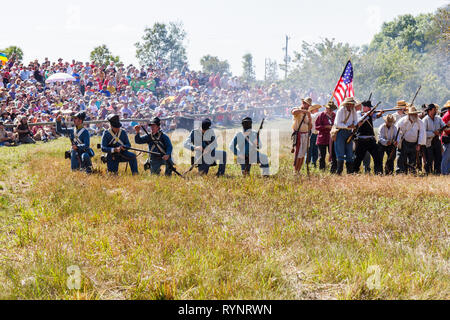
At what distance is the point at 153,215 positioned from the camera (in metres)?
6.64

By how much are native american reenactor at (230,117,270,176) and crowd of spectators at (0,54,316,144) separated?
1017 centimetres

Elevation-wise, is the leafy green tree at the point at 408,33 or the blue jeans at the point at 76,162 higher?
the leafy green tree at the point at 408,33

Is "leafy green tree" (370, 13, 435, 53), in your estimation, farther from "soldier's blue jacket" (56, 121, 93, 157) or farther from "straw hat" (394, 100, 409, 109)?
"soldier's blue jacket" (56, 121, 93, 157)

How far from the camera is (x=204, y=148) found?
415 inches

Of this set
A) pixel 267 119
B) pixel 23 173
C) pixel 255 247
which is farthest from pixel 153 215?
pixel 267 119

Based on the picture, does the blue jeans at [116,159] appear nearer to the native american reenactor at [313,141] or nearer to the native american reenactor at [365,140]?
the native american reenactor at [313,141]

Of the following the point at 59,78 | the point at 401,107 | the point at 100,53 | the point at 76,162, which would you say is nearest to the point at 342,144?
the point at 401,107

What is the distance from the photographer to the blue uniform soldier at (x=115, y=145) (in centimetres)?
1014


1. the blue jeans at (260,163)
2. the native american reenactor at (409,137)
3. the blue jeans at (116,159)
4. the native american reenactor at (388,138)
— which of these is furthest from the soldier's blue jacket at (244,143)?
the native american reenactor at (409,137)

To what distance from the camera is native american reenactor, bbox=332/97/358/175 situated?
10234mm

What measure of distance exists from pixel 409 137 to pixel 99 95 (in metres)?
17.2

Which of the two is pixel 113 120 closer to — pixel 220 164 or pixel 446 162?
pixel 220 164

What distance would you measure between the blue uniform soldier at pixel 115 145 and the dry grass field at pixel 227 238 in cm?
117

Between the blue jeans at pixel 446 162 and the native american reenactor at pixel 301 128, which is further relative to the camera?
the blue jeans at pixel 446 162
